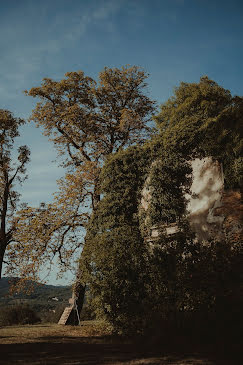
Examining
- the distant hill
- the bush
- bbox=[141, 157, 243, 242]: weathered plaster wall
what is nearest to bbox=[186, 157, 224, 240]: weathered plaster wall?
bbox=[141, 157, 243, 242]: weathered plaster wall

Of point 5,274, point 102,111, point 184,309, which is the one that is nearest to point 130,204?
point 184,309

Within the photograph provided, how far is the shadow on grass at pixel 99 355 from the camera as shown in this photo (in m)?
4.78

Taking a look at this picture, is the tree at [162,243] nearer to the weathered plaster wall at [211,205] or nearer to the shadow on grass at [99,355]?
the weathered plaster wall at [211,205]

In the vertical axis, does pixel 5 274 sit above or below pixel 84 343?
above

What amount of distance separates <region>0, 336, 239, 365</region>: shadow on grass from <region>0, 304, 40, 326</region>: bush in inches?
360

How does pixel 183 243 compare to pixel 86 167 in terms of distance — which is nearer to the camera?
pixel 183 243

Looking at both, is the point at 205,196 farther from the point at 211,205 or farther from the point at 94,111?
the point at 94,111

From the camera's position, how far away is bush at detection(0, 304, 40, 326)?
14711mm

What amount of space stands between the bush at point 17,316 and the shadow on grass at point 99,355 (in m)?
9.14

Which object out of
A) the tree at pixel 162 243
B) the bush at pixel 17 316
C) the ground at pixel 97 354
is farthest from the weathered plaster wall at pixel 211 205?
the bush at pixel 17 316

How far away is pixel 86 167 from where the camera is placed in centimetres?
1366

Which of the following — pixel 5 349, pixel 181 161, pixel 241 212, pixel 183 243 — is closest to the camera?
pixel 5 349

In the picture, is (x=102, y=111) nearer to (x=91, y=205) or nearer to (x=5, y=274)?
(x=91, y=205)

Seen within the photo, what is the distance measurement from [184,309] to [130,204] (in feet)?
19.1
